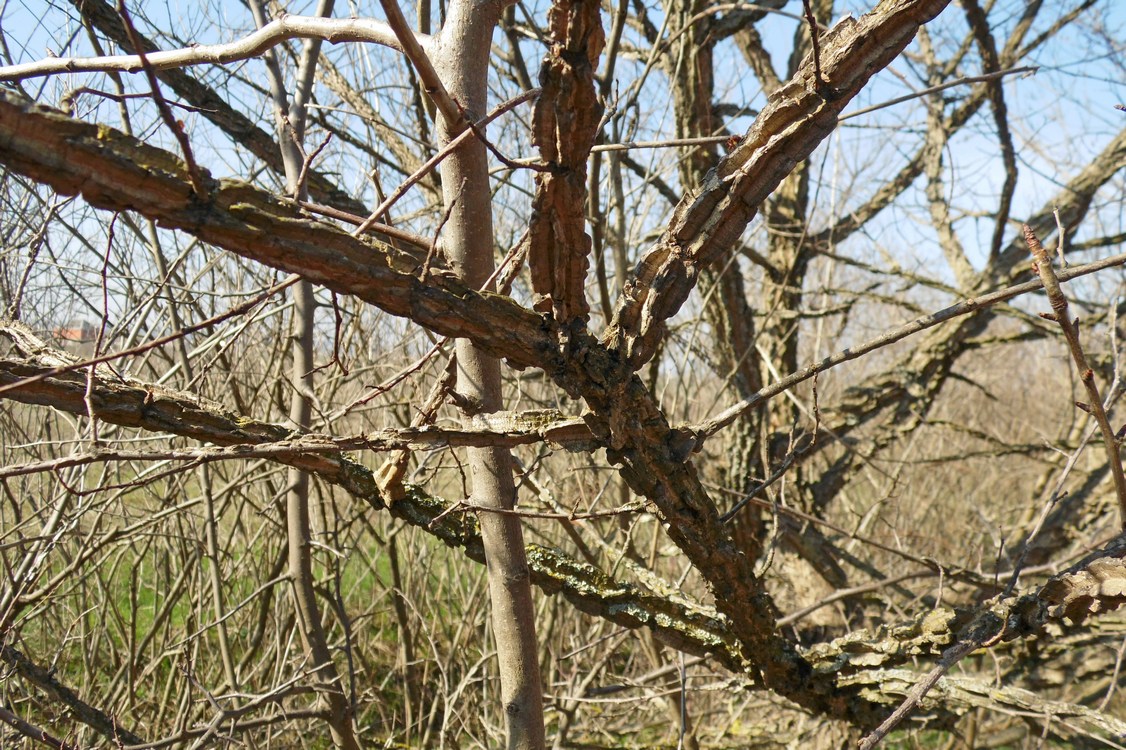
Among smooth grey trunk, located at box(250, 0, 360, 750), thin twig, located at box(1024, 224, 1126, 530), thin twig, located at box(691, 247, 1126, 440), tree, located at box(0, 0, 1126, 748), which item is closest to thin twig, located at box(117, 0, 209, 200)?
tree, located at box(0, 0, 1126, 748)

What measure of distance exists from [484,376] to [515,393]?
9.03 ft

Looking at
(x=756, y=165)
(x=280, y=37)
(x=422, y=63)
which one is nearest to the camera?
(x=422, y=63)

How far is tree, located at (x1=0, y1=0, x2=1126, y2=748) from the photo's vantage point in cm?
124

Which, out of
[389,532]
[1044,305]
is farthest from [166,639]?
[1044,305]

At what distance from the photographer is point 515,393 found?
178 inches

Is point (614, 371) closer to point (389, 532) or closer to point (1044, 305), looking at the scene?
point (389, 532)

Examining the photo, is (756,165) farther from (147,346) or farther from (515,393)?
(515,393)

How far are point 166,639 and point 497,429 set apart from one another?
3.24m

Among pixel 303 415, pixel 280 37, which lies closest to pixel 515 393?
pixel 303 415

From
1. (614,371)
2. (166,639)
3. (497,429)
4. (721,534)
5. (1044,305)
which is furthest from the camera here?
(1044,305)

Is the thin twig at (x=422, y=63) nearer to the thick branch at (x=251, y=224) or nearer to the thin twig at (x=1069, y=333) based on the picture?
the thick branch at (x=251, y=224)

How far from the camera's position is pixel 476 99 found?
1616 mm

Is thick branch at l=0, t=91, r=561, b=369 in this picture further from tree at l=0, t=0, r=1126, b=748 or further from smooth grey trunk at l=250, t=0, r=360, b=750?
smooth grey trunk at l=250, t=0, r=360, b=750

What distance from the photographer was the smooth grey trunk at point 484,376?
5.25ft
